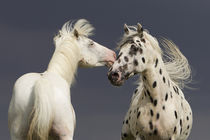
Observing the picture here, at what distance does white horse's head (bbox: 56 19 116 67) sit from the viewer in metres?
9.17

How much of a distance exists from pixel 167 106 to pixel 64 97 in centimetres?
221

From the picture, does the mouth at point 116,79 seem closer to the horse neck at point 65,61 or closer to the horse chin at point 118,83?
the horse chin at point 118,83

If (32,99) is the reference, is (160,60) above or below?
above

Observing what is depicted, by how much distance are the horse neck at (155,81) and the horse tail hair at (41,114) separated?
2.09 m

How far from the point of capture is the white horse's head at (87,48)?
30.1 feet

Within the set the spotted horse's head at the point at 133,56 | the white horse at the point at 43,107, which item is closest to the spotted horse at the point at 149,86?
the spotted horse's head at the point at 133,56

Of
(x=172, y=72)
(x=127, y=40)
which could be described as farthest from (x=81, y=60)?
(x=172, y=72)

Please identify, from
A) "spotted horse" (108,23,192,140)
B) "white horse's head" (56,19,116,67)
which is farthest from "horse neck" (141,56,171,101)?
"white horse's head" (56,19,116,67)

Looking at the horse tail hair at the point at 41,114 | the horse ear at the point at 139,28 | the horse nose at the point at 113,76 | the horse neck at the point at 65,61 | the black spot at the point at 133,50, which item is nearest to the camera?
the horse tail hair at the point at 41,114

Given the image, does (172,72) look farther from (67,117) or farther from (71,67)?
(67,117)

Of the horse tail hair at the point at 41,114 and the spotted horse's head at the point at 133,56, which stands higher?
the spotted horse's head at the point at 133,56

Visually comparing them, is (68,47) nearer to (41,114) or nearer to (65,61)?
(65,61)

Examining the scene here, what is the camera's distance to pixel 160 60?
885 centimetres

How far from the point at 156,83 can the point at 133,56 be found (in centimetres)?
73
